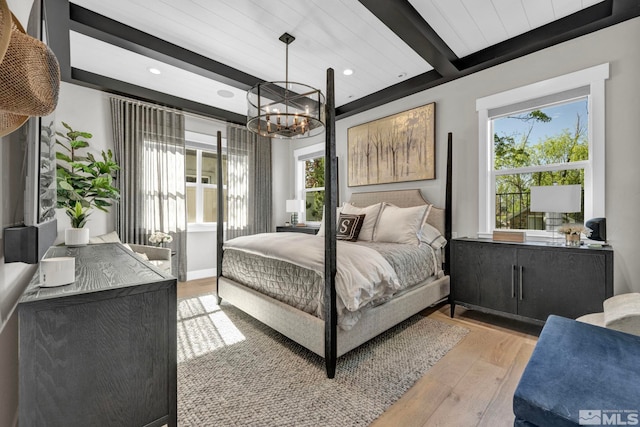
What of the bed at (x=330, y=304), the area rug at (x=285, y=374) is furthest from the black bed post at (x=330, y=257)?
the area rug at (x=285, y=374)

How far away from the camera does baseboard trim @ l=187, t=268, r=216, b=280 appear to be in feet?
14.4

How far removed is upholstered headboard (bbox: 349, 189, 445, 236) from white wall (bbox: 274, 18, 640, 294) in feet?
0.50

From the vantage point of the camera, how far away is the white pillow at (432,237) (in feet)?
10.2

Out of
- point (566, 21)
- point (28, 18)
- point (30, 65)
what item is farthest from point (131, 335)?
point (566, 21)

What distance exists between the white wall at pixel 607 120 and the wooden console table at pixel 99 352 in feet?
10.8

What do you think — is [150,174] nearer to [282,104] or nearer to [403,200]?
[282,104]

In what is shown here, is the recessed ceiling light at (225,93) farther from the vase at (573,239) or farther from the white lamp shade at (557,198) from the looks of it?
the vase at (573,239)

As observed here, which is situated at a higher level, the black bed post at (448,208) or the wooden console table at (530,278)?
the black bed post at (448,208)

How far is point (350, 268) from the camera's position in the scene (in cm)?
193

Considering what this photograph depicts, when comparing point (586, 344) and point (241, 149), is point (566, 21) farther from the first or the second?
point (241, 149)

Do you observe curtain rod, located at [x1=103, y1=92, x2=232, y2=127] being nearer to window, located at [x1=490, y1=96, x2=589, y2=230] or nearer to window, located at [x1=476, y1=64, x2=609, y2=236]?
window, located at [x1=476, y1=64, x2=609, y2=236]

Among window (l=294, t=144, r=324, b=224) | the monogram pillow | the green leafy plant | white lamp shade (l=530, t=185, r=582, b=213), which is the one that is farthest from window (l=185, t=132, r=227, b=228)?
white lamp shade (l=530, t=185, r=582, b=213)

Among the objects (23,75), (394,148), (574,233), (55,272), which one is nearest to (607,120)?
(574,233)

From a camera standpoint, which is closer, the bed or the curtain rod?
the bed
